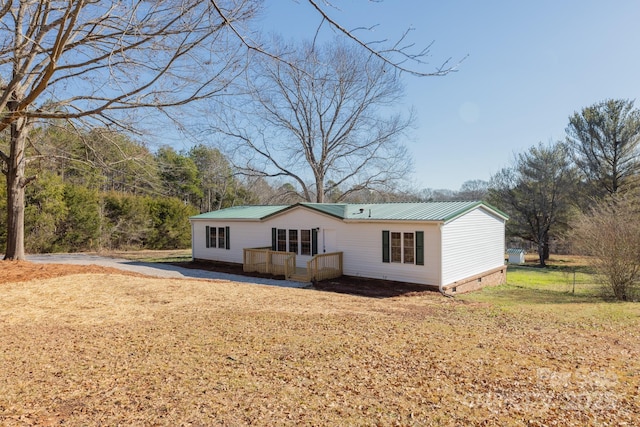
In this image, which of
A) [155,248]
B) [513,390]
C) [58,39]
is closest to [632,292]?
[513,390]

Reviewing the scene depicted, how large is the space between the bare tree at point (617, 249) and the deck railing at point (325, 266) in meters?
8.56

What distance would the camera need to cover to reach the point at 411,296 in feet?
39.6

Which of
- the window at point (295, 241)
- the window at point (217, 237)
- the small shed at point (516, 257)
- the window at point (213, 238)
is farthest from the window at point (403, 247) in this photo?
the small shed at point (516, 257)

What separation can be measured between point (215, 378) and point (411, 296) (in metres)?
8.66

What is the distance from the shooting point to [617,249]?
12250 millimetres

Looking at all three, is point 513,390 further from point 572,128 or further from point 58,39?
point 572,128

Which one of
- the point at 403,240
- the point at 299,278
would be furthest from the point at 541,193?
the point at 299,278

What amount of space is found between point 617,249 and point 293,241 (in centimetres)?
1145

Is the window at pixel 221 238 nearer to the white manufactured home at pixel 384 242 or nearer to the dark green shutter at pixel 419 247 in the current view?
the white manufactured home at pixel 384 242

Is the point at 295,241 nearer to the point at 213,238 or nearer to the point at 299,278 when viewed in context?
the point at 299,278

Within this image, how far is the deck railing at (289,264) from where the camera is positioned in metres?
14.3

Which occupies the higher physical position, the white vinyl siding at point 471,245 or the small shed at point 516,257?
the white vinyl siding at point 471,245

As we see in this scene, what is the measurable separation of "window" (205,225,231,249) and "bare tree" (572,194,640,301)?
15.1 metres

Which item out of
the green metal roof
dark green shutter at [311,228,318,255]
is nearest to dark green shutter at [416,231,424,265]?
the green metal roof
